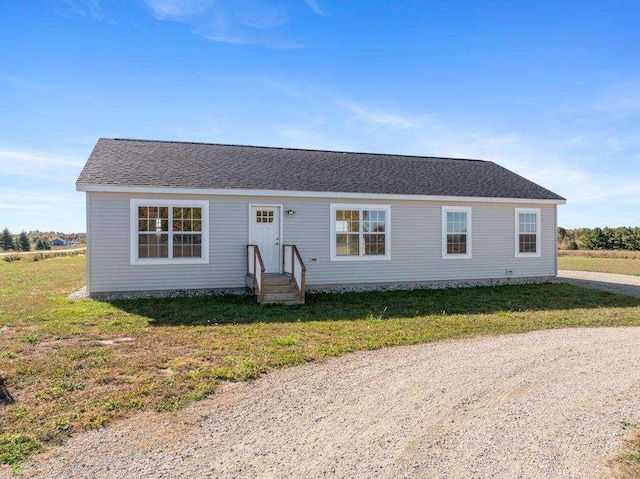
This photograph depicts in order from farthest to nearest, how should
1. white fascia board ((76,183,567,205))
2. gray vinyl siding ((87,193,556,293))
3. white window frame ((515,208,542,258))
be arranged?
white window frame ((515,208,542,258)) < gray vinyl siding ((87,193,556,293)) < white fascia board ((76,183,567,205))

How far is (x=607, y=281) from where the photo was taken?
1647cm

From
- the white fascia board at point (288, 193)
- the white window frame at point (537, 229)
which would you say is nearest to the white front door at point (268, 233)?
the white fascia board at point (288, 193)

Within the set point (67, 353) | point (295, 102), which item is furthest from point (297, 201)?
point (67, 353)

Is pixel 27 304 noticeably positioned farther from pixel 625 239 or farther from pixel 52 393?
pixel 625 239

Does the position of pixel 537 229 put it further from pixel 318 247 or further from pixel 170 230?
pixel 170 230

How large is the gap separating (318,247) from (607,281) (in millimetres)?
11959

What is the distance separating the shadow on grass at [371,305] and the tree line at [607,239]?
1080 inches

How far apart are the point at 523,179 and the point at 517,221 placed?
9.17 feet

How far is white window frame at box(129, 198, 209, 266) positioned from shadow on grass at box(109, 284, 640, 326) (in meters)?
1.11

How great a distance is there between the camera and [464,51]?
1293 cm

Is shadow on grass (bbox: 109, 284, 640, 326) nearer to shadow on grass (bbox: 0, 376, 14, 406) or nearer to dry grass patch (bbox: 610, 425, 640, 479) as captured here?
shadow on grass (bbox: 0, 376, 14, 406)

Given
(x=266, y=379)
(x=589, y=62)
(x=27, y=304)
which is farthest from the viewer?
(x=589, y=62)

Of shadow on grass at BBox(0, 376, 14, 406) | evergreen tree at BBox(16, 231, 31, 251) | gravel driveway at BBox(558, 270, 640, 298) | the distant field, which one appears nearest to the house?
gravel driveway at BBox(558, 270, 640, 298)

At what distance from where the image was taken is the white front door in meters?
12.5
